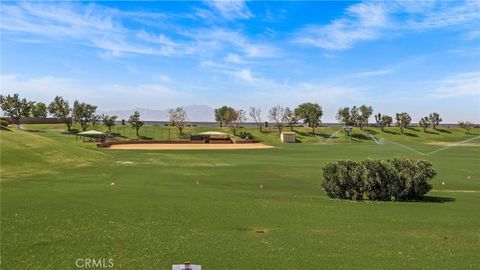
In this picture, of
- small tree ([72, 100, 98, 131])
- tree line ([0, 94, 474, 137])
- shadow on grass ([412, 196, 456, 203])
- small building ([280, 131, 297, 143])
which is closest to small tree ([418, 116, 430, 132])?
tree line ([0, 94, 474, 137])

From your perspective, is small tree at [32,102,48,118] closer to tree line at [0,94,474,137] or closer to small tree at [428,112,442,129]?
tree line at [0,94,474,137]

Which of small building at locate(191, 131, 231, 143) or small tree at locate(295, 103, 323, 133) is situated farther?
small tree at locate(295, 103, 323, 133)

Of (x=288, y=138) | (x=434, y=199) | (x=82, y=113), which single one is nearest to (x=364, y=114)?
(x=288, y=138)

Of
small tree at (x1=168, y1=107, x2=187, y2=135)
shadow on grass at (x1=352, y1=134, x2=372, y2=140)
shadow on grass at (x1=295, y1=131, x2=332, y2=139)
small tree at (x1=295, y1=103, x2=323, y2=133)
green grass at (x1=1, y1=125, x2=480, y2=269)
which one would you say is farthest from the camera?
small tree at (x1=295, y1=103, x2=323, y2=133)

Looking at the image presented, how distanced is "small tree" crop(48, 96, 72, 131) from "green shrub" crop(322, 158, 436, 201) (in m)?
118

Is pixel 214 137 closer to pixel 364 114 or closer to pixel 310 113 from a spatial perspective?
pixel 310 113


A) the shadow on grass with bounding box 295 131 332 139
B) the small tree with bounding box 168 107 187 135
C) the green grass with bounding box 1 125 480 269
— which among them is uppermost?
the small tree with bounding box 168 107 187 135

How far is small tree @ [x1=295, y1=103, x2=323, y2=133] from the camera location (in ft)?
517

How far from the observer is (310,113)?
164500 mm

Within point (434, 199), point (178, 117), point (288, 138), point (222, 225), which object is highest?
point (178, 117)

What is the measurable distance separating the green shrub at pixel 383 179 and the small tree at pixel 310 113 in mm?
126156

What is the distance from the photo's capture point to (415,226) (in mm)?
18750

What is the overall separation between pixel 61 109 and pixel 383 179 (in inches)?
4962

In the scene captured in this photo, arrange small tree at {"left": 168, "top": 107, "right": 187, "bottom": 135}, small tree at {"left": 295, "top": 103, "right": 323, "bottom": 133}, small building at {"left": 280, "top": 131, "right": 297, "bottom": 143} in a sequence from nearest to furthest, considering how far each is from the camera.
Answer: small building at {"left": 280, "top": 131, "right": 297, "bottom": 143}, small tree at {"left": 168, "top": 107, "right": 187, "bottom": 135}, small tree at {"left": 295, "top": 103, "right": 323, "bottom": 133}
